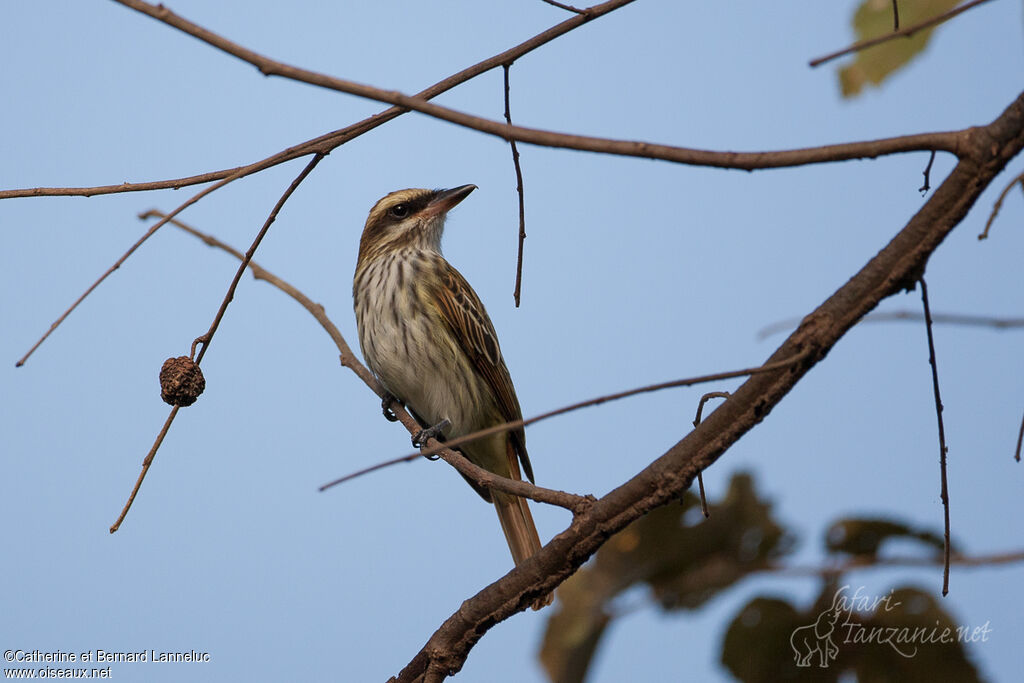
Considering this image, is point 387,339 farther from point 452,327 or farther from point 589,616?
point 589,616

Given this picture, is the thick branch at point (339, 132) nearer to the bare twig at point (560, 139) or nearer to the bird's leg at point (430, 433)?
the bare twig at point (560, 139)

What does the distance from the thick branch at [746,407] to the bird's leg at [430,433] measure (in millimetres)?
1983

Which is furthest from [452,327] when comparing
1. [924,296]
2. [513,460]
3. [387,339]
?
[924,296]

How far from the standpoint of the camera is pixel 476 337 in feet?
19.9

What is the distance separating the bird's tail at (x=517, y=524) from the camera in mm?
5652

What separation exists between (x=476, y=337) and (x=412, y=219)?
1.05m

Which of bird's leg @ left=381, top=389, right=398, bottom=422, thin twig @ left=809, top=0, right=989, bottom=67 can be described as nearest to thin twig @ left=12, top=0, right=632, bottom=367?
thin twig @ left=809, top=0, right=989, bottom=67

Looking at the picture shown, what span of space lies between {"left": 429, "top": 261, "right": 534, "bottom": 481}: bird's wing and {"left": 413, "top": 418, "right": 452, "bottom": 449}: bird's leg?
1.30 ft

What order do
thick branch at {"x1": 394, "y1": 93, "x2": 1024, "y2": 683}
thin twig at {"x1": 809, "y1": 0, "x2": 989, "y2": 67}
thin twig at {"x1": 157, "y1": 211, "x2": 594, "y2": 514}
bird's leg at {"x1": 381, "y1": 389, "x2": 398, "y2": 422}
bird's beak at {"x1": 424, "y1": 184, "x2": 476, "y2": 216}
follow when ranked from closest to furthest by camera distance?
thin twig at {"x1": 809, "y1": 0, "x2": 989, "y2": 67} → thick branch at {"x1": 394, "y1": 93, "x2": 1024, "y2": 683} → thin twig at {"x1": 157, "y1": 211, "x2": 594, "y2": 514} → bird's leg at {"x1": 381, "y1": 389, "x2": 398, "y2": 422} → bird's beak at {"x1": 424, "y1": 184, "x2": 476, "y2": 216}

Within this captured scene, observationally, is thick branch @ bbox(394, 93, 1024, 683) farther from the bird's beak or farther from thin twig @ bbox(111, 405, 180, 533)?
the bird's beak

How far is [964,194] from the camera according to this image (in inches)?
91.3

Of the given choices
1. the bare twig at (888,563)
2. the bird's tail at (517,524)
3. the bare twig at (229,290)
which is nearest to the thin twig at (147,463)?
the bare twig at (229,290)

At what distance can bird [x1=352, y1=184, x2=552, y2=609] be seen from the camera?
227 inches

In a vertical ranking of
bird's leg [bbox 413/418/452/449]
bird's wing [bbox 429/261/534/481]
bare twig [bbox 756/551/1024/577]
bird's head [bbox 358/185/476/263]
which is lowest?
bare twig [bbox 756/551/1024/577]
